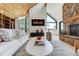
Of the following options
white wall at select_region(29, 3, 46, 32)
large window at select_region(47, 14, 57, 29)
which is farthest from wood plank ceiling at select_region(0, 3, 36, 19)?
large window at select_region(47, 14, 57, 29)

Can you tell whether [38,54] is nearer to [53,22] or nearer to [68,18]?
[53,22]

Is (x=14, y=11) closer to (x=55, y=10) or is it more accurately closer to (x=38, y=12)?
(x=38, y=12)

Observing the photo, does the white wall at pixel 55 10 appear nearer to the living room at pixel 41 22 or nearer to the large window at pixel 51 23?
the living room at pixel 41 22

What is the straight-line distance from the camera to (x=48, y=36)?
5.42 metres

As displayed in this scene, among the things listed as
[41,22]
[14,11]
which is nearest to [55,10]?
[41,22]

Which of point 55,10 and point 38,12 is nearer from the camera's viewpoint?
point 38,12

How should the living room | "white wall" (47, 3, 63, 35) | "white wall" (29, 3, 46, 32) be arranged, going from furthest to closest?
"white wall" (47, 3, 63, 35)
"white wall" (29, 3, 46, 32)
the living room

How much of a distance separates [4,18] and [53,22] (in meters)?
1.80


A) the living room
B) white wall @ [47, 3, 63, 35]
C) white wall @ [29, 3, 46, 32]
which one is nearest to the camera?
the living room

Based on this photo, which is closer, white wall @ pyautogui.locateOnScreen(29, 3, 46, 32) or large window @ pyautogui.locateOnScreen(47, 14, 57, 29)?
white wall @ pyautogui.locateOnScreen(29, 3, 46, 32)

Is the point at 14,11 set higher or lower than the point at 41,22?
higher

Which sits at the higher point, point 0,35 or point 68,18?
point 68,18

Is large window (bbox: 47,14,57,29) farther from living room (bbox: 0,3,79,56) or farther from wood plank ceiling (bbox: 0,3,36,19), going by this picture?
wood plank ceiling (bbox: 0,3,36,19)

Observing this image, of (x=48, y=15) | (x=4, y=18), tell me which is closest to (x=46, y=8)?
(x=48, y=15)
